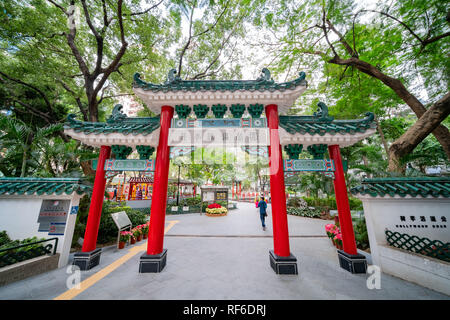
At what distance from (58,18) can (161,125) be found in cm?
887

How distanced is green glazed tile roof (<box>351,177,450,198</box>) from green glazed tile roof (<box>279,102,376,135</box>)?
4.85ft

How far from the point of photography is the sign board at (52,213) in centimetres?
421

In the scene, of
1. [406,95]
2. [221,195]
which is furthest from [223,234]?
[406,95]

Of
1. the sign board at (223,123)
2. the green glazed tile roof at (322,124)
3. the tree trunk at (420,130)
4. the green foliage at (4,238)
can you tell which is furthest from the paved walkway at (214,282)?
the tree trunk at (420,130)

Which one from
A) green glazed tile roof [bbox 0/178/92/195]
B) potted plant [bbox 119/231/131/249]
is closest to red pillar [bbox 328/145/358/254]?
green glazed tile roof [bbox 0/178/92/195]

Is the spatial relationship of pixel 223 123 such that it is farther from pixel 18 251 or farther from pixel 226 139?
pixel 18 251

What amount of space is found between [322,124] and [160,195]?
201 inches

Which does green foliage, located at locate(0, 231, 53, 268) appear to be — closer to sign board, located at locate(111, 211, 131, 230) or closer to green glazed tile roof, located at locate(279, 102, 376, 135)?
sign board, located at locate(111, 211, 131, 230)

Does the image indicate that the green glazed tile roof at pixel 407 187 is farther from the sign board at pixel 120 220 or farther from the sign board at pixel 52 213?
the sign board at pixel 52 213

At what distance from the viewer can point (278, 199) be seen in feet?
13.3

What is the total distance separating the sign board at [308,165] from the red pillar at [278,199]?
0.23 meters

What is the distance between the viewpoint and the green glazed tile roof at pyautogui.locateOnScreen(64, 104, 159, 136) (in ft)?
13.9

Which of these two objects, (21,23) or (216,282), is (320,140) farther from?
(21,23)
